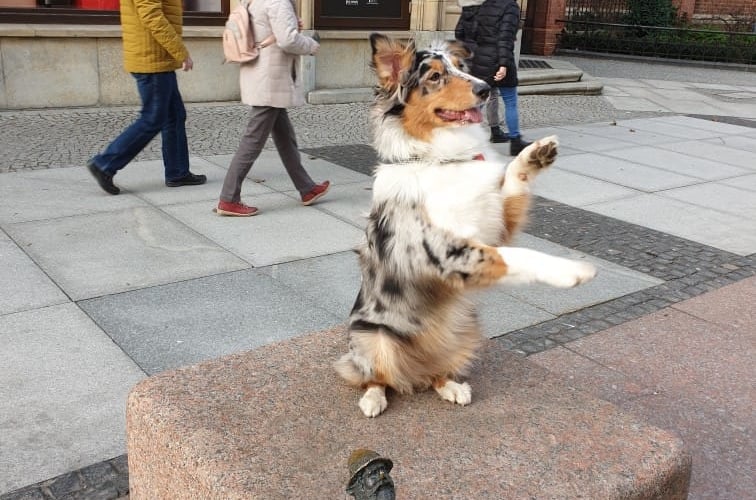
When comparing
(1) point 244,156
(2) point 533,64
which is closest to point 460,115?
(1) point 244,156

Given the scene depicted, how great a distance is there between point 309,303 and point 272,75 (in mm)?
2470

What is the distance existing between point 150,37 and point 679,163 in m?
6.86

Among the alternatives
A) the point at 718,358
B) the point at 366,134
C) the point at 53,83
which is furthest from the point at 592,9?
the point at 718,358

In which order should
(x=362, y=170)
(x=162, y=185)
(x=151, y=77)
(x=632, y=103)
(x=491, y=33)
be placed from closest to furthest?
(x=151, y=77) → (x=162, y=185) → (x=362, y=170) → (x=491, y=33) → (x=632, y=103)

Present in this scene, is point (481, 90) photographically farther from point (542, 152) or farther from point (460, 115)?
point (542, 152)

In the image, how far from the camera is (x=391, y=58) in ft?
10.3

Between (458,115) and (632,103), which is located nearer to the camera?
(458,115)

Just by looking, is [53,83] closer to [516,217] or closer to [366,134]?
[366,134]

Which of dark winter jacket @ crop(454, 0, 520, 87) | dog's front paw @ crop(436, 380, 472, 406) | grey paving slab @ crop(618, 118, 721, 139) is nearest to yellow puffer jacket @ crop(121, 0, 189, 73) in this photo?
dark winter jacket @ crop(454, 0, 520, 87)

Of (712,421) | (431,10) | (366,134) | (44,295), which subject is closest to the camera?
(712,421)

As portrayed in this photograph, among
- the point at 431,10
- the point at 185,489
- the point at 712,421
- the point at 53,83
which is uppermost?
the point at 431,10

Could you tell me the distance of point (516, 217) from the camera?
318cm

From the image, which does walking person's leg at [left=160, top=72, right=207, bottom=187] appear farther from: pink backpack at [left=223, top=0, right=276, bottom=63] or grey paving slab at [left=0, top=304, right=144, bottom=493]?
grey paving slab at [left=0, top=304, right=144, bottom=493]

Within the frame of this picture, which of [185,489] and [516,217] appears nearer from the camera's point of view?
[185,489]
